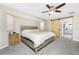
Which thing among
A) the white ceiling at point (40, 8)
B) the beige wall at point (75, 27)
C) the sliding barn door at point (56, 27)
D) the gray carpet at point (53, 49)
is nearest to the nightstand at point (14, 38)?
the gray carpet at point (53, 49)

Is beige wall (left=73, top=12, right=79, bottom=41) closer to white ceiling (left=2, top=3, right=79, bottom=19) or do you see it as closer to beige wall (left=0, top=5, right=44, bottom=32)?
white ceiling (left=2, top=3, right=79, bottom=19)

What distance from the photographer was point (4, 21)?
8.34ft

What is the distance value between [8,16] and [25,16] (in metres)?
0.43

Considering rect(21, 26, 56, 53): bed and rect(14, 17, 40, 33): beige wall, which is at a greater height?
rect(14, 17, 40, 33): beige wall

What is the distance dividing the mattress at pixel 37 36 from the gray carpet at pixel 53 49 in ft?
0.69

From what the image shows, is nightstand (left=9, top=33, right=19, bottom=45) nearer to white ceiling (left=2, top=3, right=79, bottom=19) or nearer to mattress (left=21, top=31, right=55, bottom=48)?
mattress (left=21, top=31, right=55, bottom=48)

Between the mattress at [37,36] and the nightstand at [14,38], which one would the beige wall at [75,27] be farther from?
the nightstand at [14,38]

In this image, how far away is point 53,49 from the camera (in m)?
2.64

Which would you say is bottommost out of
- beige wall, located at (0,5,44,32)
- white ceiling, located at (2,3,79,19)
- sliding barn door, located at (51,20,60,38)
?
sliding barn door, located at (51,20,60,38)

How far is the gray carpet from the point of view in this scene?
2.57 m

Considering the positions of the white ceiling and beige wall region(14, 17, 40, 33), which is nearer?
the white ceiling

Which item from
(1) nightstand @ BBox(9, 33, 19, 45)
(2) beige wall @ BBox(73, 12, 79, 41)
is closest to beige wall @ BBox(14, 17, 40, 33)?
(1) nightstand @ BBox(9, 33, 19, 45)

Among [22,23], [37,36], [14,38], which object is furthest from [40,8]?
[14,38]

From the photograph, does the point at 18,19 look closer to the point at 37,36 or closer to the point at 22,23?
the point at 22,23
